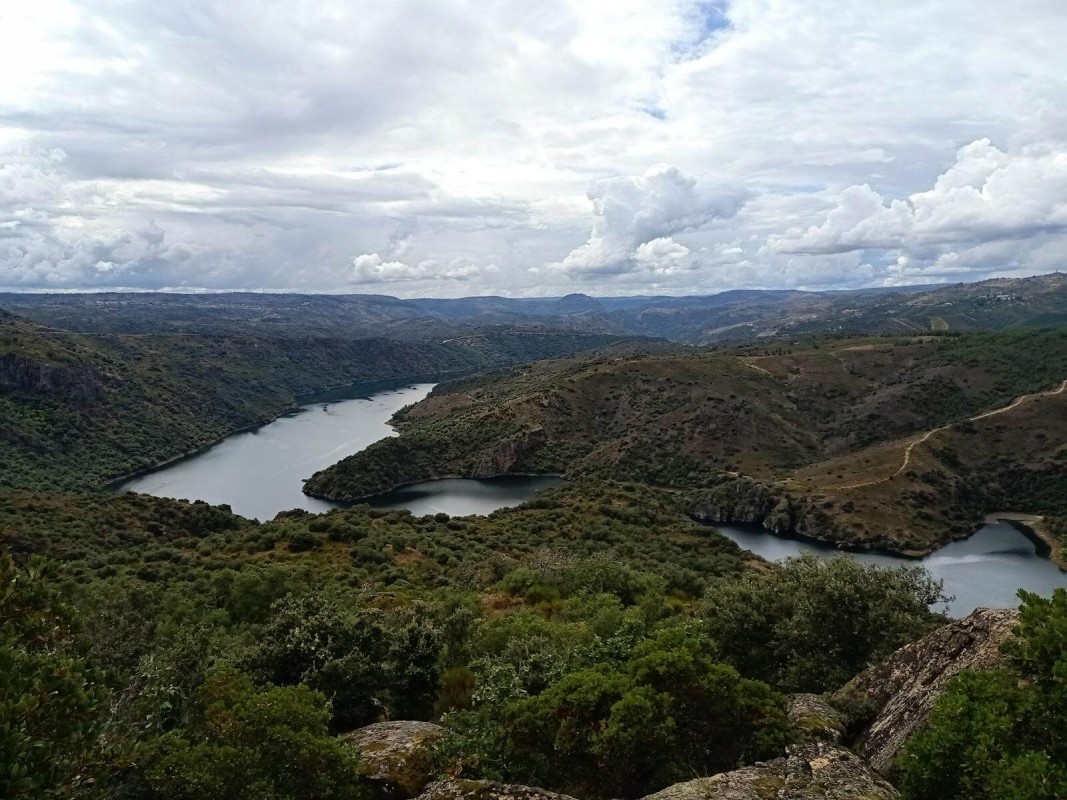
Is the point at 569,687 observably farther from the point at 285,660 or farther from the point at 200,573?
the point at 200,573

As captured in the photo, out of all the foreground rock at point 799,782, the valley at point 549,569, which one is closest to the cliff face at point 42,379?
the valley at point 549,569

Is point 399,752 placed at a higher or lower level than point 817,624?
lower

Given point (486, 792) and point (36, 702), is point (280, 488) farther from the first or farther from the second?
point (36, 702)

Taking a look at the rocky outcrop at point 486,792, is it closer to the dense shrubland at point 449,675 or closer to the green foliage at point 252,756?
the dense shrubland at point 449,675

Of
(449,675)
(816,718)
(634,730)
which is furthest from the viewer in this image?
(449,675)

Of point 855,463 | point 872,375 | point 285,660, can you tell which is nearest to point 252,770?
point 285,660

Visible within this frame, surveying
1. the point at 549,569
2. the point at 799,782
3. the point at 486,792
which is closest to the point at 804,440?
the point at 549,569

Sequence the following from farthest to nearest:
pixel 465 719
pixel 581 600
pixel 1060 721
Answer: pixel 581 600
pixel 465 719
pixel 1060 721

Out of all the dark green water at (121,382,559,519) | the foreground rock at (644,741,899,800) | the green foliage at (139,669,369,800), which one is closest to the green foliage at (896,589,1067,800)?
the foreground rock at (644,741,899,800)
